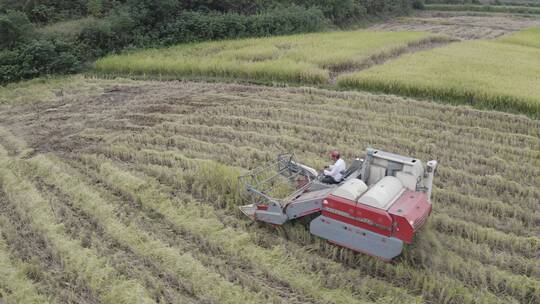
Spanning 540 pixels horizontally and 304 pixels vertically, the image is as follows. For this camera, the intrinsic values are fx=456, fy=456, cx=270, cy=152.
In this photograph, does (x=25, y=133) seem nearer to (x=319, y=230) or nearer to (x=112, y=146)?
(x=112, y=146)

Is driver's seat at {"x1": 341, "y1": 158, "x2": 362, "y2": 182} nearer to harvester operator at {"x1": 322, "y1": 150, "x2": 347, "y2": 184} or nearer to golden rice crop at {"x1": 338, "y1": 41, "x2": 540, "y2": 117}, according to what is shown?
harvester operator at {"x1": 322, "y1": 150, "x2": 347, "y2": 184}

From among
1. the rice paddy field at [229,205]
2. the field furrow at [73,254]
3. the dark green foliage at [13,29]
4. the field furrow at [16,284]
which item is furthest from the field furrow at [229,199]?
the dark green foliage at [13,29]

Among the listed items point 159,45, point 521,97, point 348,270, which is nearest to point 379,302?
point 348,270

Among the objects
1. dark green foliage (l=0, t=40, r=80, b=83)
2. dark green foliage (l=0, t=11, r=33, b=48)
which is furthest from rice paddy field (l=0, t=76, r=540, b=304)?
dark green foliage (l=0, t=11, r=33, b=48)

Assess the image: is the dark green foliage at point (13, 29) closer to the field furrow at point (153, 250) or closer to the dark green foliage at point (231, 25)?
the dark green foliage at point (231, 25)

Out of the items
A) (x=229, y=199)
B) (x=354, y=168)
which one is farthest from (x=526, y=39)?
(x=229, y=199)

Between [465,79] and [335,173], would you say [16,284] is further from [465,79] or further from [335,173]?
[465,79]

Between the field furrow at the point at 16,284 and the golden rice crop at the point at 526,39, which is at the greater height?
the golden rice crop at the point at 526,39
